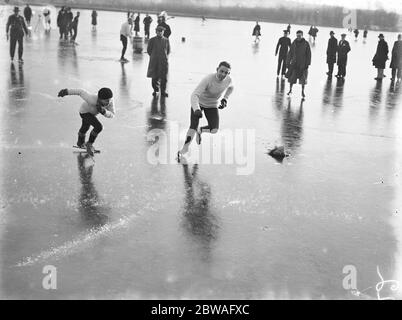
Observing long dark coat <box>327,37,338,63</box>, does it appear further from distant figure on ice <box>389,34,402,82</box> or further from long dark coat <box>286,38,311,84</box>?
long dark coat <box>286,38,311,84</box>

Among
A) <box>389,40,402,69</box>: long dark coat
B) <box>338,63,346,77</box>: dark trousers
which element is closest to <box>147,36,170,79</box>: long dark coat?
<box>338,63,346,77</box>: dark trousers

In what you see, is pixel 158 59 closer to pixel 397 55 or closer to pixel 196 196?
pixel 196 196

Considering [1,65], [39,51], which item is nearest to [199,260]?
[1,65]

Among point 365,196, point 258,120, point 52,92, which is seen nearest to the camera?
point 365,196

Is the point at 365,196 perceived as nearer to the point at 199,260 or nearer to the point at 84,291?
A: the point at 199,260

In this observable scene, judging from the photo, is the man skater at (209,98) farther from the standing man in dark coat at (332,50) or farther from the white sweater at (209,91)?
the standing man in dark coat at (332,50)

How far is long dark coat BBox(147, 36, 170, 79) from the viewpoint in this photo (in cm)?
1345

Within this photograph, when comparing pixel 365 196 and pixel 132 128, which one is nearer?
pixel 365 196

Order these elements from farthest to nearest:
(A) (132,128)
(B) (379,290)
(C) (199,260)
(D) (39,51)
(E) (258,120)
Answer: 1. (D) (39,51)
2. (E) (258,120)
3. (A) (132,128)
4. (C) (199,260)
5. (B) (379,290)

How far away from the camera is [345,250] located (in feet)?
17.5

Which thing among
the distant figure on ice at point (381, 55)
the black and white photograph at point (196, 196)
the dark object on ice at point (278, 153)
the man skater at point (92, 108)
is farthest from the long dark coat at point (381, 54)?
the man skater at point (92, 108)

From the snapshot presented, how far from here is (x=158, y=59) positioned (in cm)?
1351

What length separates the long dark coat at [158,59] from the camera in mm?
13453
